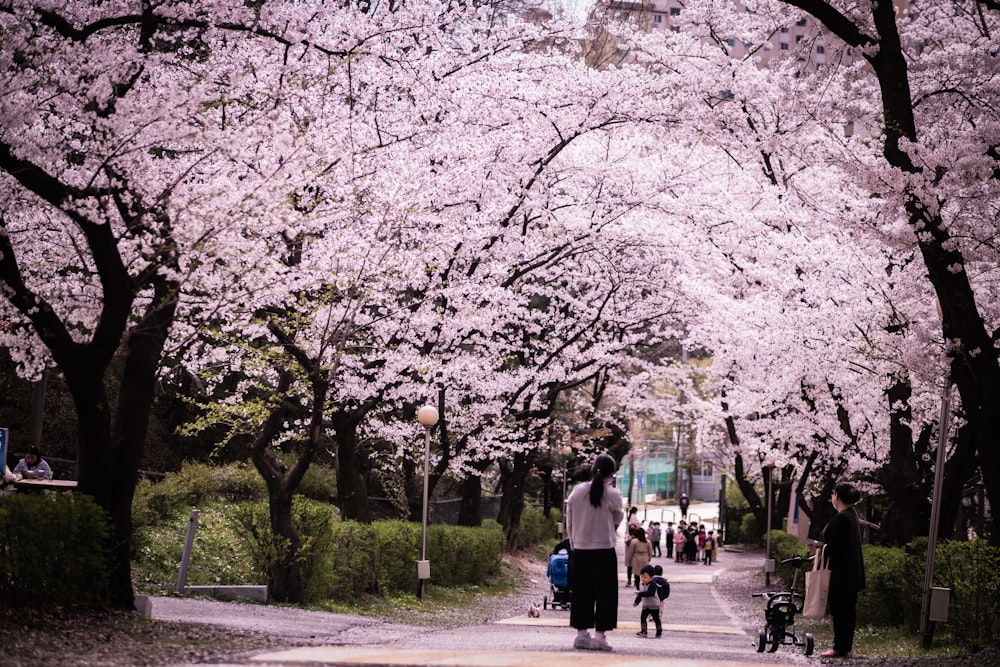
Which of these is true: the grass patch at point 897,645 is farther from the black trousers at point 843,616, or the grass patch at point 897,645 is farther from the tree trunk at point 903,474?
the tree trunk at point 903,474

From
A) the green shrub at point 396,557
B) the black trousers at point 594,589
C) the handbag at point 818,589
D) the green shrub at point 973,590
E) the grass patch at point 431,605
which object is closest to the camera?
the black trousers at point 594,589

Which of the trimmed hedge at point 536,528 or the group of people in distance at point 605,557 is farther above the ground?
the group of people in distance at point 605,557

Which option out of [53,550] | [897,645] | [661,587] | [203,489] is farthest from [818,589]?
[203,489]

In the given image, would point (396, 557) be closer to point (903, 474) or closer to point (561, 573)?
point (561, 573)

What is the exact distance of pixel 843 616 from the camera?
9.62 m

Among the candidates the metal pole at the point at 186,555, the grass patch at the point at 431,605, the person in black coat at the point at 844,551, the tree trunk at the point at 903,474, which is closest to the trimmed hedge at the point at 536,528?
the grass patch at the point at 431,605

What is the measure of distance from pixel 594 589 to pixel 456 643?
1312mm

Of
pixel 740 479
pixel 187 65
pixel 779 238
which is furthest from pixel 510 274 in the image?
pixel 740 479

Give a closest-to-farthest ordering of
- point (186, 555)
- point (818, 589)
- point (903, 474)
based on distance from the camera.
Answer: point (818, 589)
point (186, 555)
point (903, 474)

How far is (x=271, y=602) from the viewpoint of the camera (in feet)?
44.0

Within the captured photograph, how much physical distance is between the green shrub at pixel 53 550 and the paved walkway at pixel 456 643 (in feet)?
3.01

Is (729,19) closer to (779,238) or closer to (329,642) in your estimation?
(779,238)

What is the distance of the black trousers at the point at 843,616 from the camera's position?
9383 mm

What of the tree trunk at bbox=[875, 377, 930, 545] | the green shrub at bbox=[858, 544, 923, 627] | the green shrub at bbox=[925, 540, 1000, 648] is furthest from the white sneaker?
the tree trunk at bbox=[875, 377, 930, 545]
